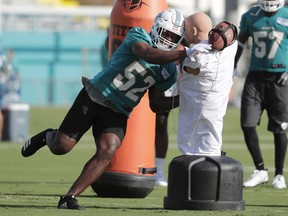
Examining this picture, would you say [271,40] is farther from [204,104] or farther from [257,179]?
[204,104]

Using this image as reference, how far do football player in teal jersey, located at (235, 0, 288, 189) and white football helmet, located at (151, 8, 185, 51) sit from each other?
3216 millimetres

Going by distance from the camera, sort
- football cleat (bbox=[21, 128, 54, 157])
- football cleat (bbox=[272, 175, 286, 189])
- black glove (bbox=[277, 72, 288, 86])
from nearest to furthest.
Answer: football cleat (bbox=[21, 128, 54, 157]) < football cleat (bbox=[272, 175, 286, 189]) < black glove (bbox=[277, 72, 288, 86])

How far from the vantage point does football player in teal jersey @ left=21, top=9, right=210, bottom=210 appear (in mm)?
9406

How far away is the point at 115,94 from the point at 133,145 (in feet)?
5.44

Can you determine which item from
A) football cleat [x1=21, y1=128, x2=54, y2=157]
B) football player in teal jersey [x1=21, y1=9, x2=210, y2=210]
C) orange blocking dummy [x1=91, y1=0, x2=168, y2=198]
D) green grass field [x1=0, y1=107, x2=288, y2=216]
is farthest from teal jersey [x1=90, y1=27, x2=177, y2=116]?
orange blocking dummy [x1=91, y1=0, x2=168, y2=198]

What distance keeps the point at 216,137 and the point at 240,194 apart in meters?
0.55

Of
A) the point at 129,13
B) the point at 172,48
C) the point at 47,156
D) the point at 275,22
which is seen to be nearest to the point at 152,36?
the point at 172,48

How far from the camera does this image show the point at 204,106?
374 inches

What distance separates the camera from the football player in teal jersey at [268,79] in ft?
41.1

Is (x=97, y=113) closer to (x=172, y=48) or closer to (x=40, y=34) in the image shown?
(x=172, y=48)

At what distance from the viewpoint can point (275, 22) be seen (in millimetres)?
12547

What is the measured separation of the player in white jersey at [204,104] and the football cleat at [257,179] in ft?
9.55

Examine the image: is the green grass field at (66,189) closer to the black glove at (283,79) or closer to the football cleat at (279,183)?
the football cleat at (279,183)

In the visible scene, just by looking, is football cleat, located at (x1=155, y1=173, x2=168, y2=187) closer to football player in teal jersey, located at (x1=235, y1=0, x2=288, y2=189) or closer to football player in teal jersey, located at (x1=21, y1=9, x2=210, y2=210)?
football player in teal jersey, located at (x1=235, y1=0, x2=288, y2=189)
